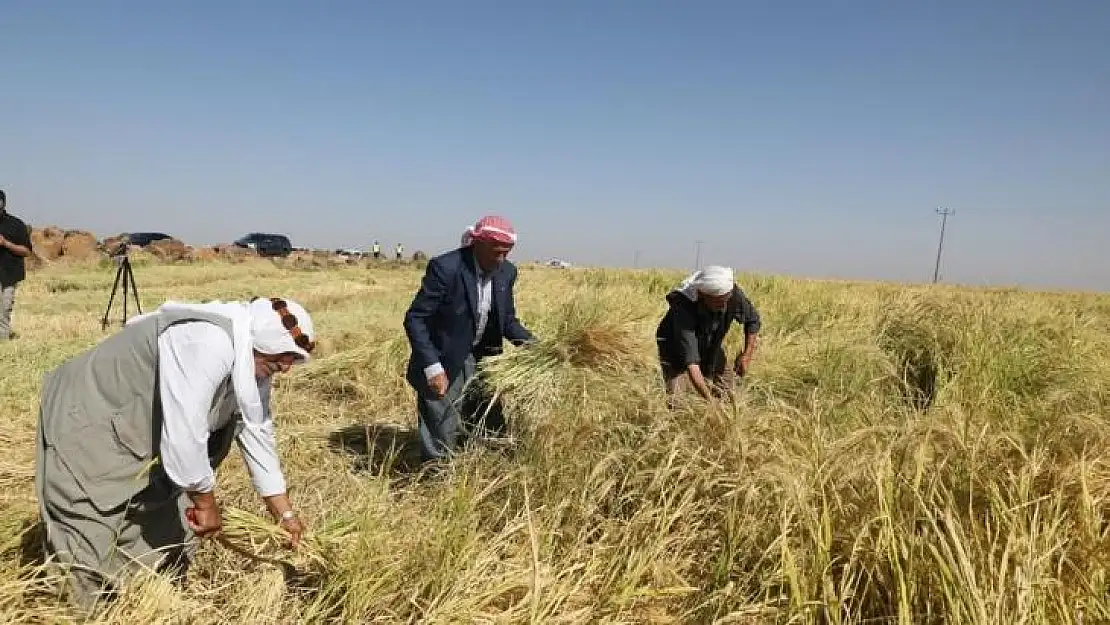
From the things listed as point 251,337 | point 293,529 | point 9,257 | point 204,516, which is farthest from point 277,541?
point 9,257

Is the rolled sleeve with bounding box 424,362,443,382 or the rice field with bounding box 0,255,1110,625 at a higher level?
the rolled sleeve with bounding box 424,362,443,382

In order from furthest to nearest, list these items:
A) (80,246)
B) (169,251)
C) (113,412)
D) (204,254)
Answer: (204,254)
(169,251)
(80,246)
(113,412)

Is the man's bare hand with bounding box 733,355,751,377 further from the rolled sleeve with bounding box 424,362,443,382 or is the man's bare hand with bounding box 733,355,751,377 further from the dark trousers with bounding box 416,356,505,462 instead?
the rolled sleeve with bounding box 424,362,443,382

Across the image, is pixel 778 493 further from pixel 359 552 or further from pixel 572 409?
pixel 359 552

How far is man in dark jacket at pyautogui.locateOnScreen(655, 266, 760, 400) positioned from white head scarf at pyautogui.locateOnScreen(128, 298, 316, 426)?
205 cm

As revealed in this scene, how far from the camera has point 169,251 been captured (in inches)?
776

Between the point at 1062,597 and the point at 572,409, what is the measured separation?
171 centimetres

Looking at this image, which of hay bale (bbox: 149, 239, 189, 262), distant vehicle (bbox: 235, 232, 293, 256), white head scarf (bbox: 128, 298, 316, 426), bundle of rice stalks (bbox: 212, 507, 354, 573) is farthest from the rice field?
distant vehicle (bbox: 235, 232, 293, 256)

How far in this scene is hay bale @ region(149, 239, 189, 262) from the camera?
1904cm

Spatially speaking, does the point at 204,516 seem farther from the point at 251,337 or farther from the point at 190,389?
the point at 251,337

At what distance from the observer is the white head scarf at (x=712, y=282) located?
3436 millimetres

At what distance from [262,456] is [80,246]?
19578 millimetres

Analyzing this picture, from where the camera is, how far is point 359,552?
6.38 ft

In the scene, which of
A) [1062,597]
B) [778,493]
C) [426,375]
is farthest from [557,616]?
[426,375]
